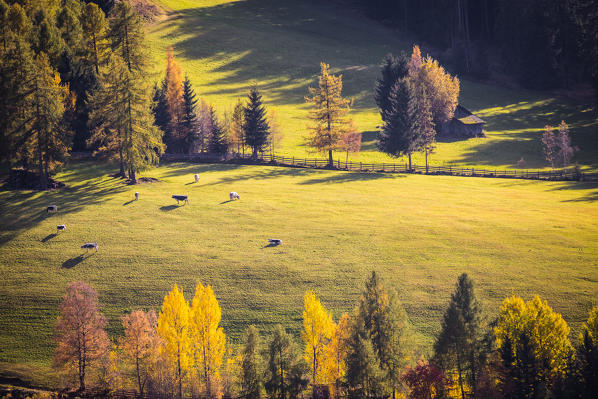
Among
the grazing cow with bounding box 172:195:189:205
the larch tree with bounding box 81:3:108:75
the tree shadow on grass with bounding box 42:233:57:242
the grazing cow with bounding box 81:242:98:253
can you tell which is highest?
the larch tree with bounding box 81:3:108:75

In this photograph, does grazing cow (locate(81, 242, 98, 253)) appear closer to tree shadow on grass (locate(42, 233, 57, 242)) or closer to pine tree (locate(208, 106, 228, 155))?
tree shadow on grass (locate(42, 233, 57, 242))

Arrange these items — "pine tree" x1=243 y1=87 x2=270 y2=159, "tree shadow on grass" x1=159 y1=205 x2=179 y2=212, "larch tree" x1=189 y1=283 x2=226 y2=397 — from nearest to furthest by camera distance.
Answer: "larch tree" x1=189 y1=283 x2=226 y2=397, "tree shadow on grass" x1=159 y1=205 x2=179 y2=212, "pine tree" x1=243 y1=87 x2=270 y2=159

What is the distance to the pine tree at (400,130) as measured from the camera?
264ft

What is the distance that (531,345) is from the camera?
110ft

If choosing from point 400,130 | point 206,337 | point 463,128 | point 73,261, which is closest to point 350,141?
point 400,130

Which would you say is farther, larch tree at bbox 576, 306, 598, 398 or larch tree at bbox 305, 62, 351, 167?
larch tree at bbox 305, 62, 351, 167

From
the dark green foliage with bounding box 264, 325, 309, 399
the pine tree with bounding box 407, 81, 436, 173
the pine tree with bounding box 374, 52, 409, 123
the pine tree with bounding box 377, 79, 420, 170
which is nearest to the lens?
the dark green foliage with bounding box 264, 325, 309, 399

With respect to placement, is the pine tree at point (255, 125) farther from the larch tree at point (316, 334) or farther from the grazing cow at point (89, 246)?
the larch tree at point (316, 334)

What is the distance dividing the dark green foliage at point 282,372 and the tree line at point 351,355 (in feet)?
0.20

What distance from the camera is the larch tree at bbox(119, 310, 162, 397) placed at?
35.5 m

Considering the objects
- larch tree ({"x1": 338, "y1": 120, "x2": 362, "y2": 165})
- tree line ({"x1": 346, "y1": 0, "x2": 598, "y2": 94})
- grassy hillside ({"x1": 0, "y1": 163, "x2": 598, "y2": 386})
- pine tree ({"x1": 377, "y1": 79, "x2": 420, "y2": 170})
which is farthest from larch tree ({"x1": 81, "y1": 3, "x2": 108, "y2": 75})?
tree line ({"x1": 346, "y1": 0, "x2": 598, "y2": 94})

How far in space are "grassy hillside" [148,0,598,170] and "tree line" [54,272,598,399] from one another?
2034 inches

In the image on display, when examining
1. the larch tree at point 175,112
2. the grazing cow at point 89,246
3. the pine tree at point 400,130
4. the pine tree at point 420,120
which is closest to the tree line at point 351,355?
the grazing cow at point 89,246

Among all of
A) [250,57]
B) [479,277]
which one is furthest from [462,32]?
[479,277]
